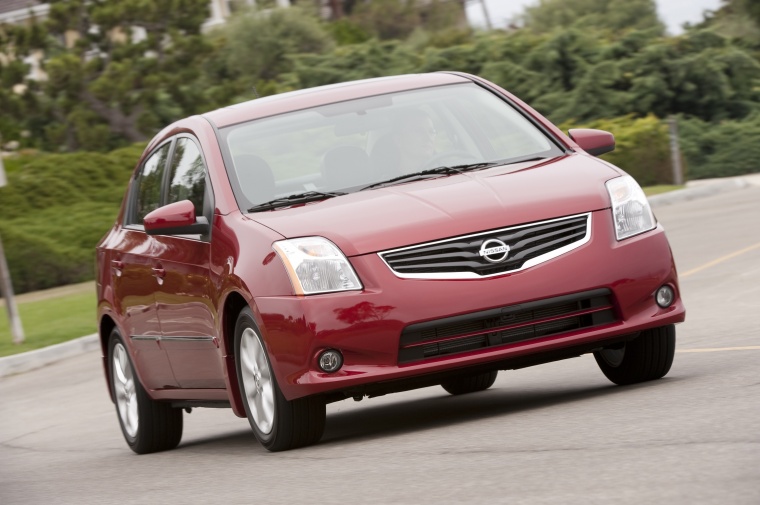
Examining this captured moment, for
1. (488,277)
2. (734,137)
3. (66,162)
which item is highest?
(488,277)

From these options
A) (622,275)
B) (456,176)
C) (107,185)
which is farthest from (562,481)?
(107,185)

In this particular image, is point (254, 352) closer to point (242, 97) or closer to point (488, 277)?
point (488, 277)

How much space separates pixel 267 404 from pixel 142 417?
2.08 metres

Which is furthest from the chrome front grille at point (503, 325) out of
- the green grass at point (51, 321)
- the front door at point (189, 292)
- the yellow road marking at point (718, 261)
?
the green grass at point (51, 321)

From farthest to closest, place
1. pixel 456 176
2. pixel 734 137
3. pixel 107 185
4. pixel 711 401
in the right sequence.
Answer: pixel 734 137 → pixel 107 185 → pixel 456 176 → pixel 711 401

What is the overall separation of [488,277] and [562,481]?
187 cm

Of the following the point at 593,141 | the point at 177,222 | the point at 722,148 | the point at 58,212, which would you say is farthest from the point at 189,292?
the point at 722,148

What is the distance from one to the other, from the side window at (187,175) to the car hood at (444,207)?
75 centimetres

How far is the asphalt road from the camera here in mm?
5664

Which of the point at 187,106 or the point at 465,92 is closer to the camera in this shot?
the point at 465,92

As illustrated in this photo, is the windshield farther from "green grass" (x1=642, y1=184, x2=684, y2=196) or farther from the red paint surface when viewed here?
"green grass" (x1=642, y1=184, x2=684, y2=196)

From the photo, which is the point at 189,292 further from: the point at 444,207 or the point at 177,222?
the point at 444,207

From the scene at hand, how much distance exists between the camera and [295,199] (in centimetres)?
817

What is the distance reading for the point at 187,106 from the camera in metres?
44.0
